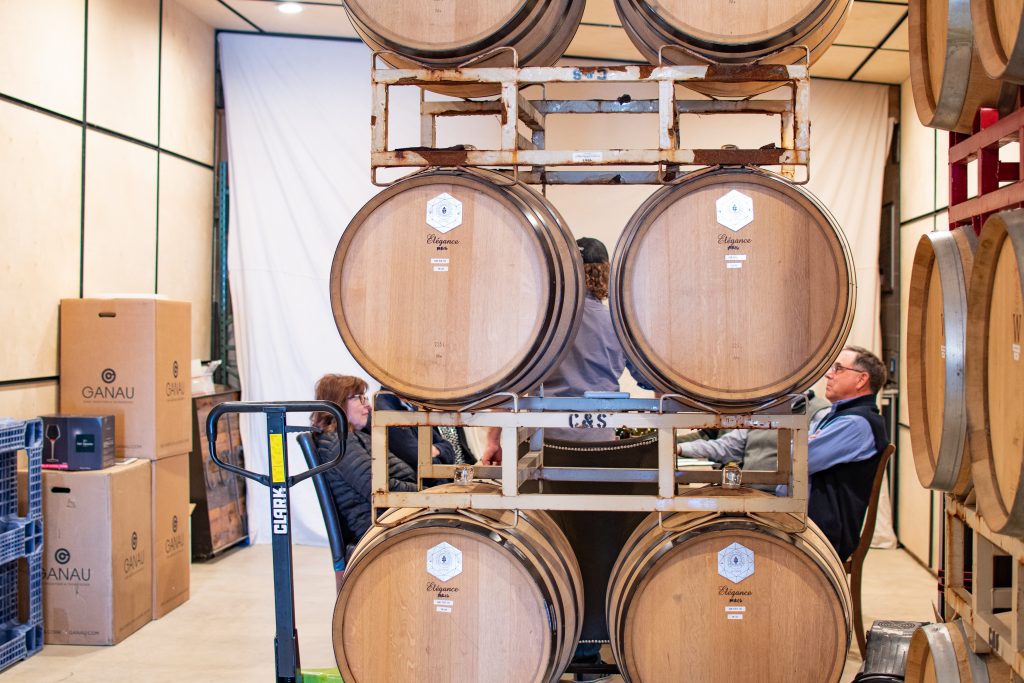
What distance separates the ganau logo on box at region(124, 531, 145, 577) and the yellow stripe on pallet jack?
2.49 metres

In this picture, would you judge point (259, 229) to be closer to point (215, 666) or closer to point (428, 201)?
point (215, 666)

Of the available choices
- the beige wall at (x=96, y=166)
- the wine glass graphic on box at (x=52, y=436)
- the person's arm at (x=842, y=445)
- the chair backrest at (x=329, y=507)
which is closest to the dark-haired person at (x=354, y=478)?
the chair backrest at (x=329, y=507)

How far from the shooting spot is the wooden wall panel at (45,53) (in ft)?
15.7

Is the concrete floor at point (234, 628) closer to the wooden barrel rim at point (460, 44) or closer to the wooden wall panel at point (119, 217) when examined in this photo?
the wooden wall panel at point (119, 217)

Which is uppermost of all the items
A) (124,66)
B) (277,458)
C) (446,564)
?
(124,66)

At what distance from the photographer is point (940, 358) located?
246cm

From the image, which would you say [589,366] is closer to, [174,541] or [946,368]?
[946,368]

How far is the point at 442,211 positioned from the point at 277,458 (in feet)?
2.77

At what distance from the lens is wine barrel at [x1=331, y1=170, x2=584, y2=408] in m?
2.69

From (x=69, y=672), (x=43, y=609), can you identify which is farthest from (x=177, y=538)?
(x=69, y=672)

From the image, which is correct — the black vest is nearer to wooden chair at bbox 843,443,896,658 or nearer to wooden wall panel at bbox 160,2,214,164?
wooden chair at bbox 843,443,896,658

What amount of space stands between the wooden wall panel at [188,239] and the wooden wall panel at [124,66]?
427 millimetres

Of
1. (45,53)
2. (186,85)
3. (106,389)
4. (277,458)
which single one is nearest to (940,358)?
(277,458)

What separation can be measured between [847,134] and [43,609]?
599 centimetres
